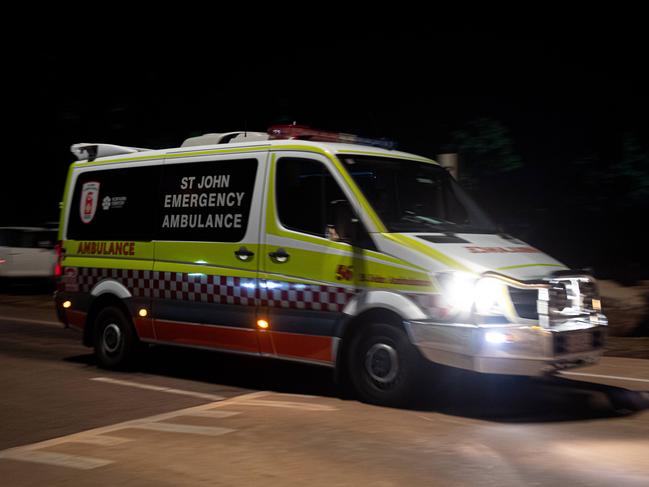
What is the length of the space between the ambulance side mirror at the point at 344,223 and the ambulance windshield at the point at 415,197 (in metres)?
0.21

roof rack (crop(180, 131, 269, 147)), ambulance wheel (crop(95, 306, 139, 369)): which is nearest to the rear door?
roof rack (crop(180, 131, 269, 147))

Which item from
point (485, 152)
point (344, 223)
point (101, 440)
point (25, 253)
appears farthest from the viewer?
point (25, 253)

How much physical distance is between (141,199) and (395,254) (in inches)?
127

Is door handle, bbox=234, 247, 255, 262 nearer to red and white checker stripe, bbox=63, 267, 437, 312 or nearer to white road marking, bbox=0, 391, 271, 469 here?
red and white checker stripe, bbox=63, 267, 437, 312

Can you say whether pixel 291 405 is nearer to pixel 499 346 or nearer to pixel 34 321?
pixel 499 346

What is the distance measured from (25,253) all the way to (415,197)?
13572 mm

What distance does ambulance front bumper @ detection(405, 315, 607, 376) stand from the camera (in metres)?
6.43

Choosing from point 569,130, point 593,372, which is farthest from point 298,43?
point 593,372

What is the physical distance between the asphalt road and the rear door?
569mm

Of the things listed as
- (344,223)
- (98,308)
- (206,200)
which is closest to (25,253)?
(98,308)

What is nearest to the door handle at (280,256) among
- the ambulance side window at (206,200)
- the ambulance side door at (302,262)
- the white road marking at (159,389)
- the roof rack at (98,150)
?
the ambulance side door at (302,262)

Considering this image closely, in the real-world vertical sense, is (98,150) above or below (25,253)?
above

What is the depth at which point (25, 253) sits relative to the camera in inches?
756

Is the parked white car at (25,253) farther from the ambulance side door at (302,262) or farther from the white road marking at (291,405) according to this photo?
Answer: the white road marking at (291,405)
